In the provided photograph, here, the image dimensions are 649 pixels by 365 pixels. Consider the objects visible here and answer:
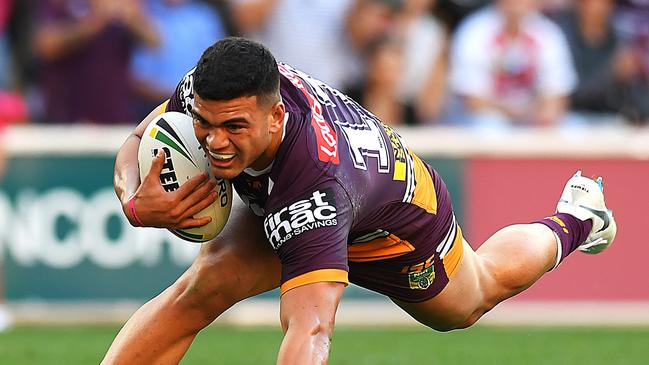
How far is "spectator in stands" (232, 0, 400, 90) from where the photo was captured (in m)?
11.8

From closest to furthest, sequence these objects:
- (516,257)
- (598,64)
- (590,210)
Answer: (516,257) < (590,210) < (598,64)

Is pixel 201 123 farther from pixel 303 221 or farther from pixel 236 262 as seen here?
pixel 236 262

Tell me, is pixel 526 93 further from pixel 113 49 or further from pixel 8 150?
pixel 8 150

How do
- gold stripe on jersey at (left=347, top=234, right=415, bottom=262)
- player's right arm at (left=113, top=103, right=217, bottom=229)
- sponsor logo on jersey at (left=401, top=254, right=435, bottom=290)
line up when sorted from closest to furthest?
1. player's right arm at (left=113, top=103, right=217, bottom=229)
2. gold stripe on jersey at (left=347, top=234, right=415, bottom=262)
3. sponsor logo on jersey at (left=401, top=254, right=435, bottom=290)

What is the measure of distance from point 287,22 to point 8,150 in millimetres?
2649

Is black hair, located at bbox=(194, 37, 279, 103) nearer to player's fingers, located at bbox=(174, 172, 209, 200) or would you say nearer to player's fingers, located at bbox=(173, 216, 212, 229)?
player's fingers, located at bbox=(174, 172, 209, 200)

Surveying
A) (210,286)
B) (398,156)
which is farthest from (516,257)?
(210,286)

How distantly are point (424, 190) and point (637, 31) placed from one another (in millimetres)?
6808

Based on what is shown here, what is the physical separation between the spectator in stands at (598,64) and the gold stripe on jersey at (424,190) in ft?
20.2

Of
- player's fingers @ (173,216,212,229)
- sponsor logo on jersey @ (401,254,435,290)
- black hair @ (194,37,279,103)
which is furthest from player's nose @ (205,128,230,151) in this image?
sponsor logo on jersey @ (401,254,435,290)

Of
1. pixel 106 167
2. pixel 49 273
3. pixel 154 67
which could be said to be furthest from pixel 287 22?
pixel 49 273

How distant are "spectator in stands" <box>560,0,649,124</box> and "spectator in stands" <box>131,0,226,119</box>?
3283mm

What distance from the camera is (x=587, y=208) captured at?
24.7ft

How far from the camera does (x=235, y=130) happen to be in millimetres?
5402
